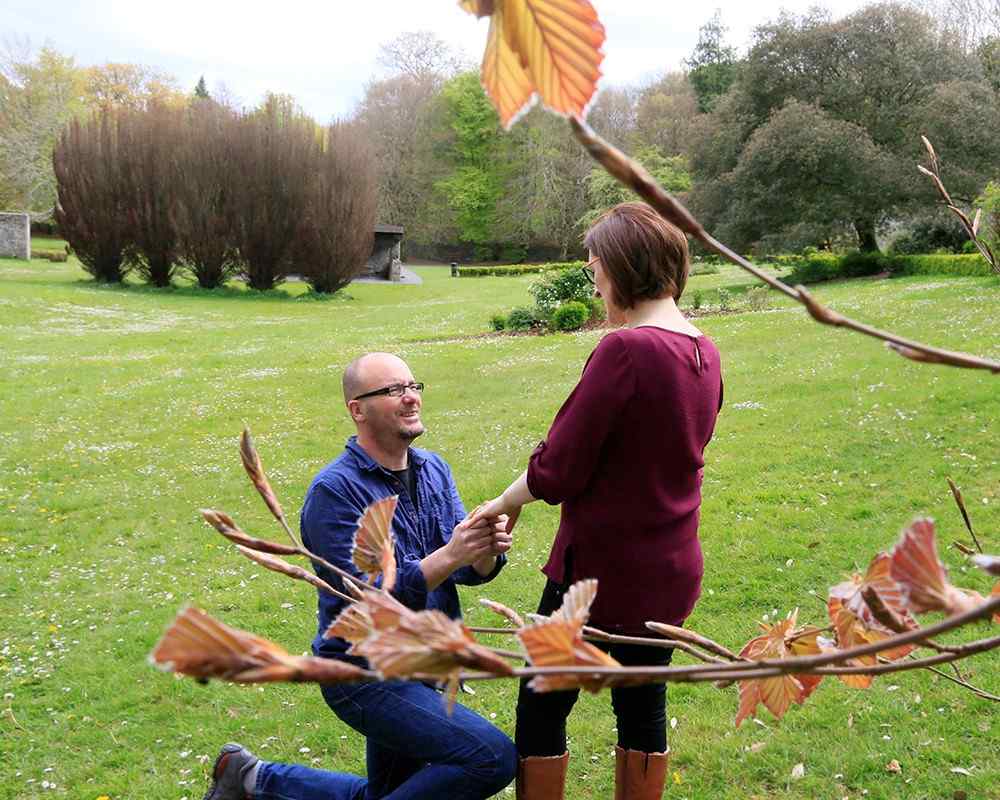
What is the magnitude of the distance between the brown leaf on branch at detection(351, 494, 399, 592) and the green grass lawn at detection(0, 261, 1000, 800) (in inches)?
101

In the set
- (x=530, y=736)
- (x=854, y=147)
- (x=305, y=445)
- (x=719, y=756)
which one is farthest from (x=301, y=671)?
(x=854, y=147)

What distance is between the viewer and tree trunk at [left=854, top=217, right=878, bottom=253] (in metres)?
23.1

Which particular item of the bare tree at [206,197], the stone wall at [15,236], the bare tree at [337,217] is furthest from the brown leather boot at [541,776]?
the stone wall at [15,236]

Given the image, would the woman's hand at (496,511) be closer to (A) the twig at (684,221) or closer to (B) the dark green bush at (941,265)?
(A) the twig at (684,221)

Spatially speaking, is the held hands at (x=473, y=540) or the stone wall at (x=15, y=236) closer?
the held hands at (x=473, y=540)

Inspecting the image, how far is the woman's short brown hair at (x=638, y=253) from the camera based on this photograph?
1.97 m

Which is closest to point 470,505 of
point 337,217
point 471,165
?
point 337,217

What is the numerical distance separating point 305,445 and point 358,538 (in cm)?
737

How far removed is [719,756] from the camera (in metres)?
3.18

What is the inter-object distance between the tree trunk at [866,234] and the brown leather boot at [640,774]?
23093 millimetres

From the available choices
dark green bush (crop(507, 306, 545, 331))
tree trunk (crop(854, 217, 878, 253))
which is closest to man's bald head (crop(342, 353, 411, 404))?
dark green bush (crop(507, 306, 545, 331))

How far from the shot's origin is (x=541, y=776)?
224cm

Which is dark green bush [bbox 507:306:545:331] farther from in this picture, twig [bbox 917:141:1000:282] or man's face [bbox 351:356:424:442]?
twig [bbox 917:141:1000:282]

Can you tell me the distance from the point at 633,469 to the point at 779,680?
1.08m
